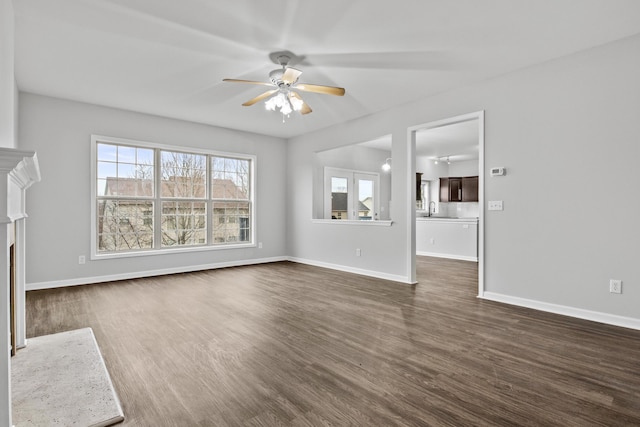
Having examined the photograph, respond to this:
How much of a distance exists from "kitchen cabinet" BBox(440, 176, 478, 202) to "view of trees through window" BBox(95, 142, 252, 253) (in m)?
5.88

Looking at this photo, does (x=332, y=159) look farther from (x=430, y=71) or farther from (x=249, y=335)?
(x=249, y=335)

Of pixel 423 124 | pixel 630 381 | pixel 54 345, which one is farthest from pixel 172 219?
pixel 630 381

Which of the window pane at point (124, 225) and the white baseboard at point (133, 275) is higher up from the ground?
the window pane at point (124, 225)

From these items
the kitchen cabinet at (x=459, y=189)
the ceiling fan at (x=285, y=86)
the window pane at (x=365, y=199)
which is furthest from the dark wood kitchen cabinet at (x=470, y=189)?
the ceiling fan at (x=285, y=86)

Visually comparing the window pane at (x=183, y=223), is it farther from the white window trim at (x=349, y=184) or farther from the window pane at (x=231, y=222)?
the white window trim at (x=349, y=184)

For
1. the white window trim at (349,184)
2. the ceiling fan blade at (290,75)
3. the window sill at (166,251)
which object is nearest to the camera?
the ceiling fan blade at (290,75)

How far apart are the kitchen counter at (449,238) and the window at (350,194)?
1.30 m

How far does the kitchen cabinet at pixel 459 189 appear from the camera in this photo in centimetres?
913

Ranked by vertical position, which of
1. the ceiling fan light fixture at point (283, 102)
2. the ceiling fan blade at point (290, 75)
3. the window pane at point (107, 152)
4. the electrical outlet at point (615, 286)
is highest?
the ceiling fan blade at point (290, 75)

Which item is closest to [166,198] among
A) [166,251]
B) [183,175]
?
[183,175]

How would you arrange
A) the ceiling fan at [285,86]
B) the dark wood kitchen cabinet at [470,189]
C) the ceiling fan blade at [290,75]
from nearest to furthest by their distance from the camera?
the ceiling fan blade at [290,75] → the ceiling fan at [285,86] → the dark wood kitchen cabinet at [470,189]

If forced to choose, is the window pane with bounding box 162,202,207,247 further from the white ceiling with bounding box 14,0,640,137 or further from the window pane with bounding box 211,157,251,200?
the white ceiling with bounding box 14,0,640,137

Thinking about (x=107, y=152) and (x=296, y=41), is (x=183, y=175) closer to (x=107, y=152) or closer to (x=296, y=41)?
(x=107, y=152)

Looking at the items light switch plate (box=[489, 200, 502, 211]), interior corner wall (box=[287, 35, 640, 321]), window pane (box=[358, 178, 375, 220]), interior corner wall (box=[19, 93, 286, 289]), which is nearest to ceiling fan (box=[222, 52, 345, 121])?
interior corner wall (box=[287, 35, 640, 321])
